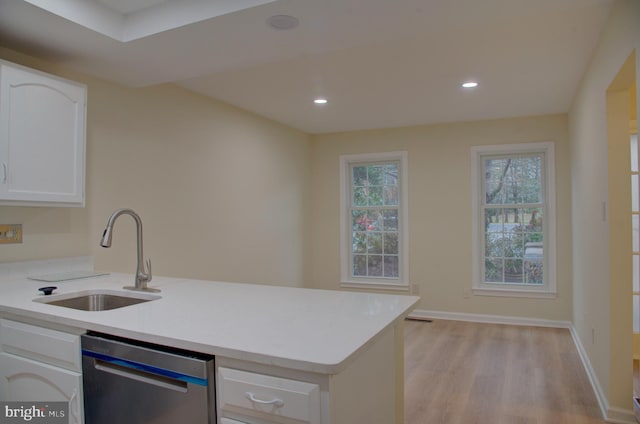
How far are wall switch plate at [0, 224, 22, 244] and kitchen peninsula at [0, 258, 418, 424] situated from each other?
424 mm

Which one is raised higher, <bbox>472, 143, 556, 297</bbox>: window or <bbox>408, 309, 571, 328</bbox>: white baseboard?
<bbox>472, 143, 556, 297</bbox>: window

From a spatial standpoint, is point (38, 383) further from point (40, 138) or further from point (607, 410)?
point (607, 410)

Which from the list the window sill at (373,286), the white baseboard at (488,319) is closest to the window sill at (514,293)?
the white baseboard at (488,319)

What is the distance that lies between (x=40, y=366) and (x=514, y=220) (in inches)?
194

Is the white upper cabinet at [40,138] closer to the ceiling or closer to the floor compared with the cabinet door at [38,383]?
closer to the ceiling

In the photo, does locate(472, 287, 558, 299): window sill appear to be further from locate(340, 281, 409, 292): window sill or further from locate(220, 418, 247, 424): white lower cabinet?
locate(220, 418, 247, 424): white lower cabinet

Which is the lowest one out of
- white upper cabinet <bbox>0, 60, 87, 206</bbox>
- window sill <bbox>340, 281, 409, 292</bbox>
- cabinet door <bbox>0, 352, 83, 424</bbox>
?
window sill <bbox>340, 281, 409, 292</bbox>

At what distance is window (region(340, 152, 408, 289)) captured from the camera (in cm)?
562

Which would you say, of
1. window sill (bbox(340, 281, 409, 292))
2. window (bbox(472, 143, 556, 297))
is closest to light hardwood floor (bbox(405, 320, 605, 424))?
A: window (bbox(472, 143, 556, 297))

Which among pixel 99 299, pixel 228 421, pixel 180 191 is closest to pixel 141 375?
pixel 228 421

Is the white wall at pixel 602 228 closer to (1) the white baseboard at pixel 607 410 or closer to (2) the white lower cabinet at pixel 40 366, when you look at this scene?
(1) the white baseboard at pixel 607 410

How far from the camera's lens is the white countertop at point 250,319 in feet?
4.05

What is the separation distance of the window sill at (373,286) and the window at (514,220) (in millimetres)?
910

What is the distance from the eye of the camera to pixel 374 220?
5.84 metres
